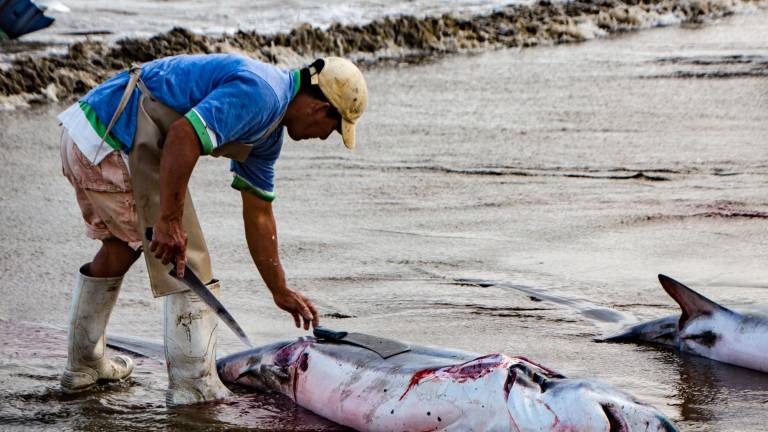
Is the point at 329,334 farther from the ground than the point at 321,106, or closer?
closer

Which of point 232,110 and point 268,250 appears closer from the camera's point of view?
point 232,110

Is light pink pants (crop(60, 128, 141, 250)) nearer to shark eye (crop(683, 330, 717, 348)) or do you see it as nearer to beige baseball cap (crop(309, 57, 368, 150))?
beige baseball cap (crop(309, 57, 368, 150))

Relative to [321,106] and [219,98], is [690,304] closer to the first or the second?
[321,106]

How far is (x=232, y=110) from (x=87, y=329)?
1404 millimetres

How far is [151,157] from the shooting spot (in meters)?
4.49

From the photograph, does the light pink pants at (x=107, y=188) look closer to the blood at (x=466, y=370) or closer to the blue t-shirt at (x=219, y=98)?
the blue t-shirt at (x=219, y=98)

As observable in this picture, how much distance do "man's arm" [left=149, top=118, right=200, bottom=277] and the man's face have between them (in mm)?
454

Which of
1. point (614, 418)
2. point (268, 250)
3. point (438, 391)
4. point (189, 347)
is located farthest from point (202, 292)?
point (614, 418)

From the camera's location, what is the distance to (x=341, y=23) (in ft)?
55.2

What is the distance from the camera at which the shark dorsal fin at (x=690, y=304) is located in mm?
5574

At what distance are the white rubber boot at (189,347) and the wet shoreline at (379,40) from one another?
7516mm

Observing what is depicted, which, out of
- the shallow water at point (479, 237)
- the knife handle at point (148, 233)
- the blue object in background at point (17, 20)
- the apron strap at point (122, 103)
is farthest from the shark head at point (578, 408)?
the blue object in background at point (17, 20)

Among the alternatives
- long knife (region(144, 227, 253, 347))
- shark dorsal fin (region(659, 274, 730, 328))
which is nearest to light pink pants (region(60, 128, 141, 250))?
long knife (region(144, 227, 253, 347))

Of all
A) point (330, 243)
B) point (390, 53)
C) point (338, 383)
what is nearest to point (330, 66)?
point (338, 383)
